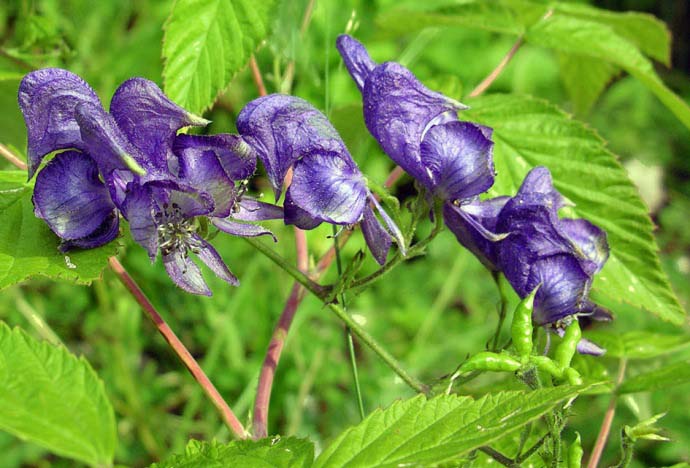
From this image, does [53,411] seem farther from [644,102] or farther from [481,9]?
[644,102]

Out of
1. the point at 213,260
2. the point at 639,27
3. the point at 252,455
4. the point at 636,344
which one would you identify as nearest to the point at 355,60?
the point at 213,260

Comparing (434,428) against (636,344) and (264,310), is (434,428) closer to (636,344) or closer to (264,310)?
(636,344)

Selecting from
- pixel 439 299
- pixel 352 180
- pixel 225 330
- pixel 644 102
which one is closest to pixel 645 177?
pixel 644 102

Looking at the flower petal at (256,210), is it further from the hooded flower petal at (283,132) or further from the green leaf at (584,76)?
the green leaf at (584,76)

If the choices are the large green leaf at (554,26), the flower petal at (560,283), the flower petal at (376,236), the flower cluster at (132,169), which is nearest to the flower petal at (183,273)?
the flower cluster at (132,169)

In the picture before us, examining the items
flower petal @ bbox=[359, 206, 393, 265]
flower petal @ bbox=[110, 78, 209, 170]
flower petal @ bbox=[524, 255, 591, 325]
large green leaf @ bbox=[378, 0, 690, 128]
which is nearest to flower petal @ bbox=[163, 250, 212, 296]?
flower petal @ bbox=[110, 78, 209, 170]

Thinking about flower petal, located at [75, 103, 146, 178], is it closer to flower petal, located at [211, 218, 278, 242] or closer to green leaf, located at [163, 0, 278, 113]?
flower petal, located at [211, 218, 278, 242]

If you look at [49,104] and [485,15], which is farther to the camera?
[485,15]
